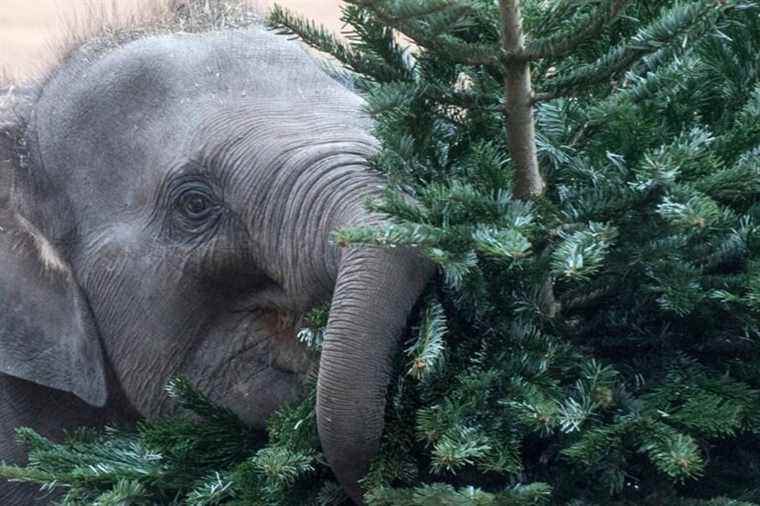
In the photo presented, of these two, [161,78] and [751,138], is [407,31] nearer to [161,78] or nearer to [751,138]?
[751,138]

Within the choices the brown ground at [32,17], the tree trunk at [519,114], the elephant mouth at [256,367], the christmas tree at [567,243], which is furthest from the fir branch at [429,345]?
the brown ground at [32,17]

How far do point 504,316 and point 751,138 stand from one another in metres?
0.46

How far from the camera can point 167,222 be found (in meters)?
3.29

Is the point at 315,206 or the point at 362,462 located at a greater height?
the point at 315,206

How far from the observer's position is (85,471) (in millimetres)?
2627

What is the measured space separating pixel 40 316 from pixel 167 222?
478 millimetres

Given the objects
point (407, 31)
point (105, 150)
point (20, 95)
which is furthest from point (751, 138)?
point (20, 95)

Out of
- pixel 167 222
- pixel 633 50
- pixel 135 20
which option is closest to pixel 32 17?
pixel 135 20

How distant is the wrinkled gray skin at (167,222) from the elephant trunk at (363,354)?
29 centimetres

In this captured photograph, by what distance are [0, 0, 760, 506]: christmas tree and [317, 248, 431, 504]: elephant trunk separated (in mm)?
36

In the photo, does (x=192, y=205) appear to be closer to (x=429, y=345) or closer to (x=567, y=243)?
(x=429, y=345)

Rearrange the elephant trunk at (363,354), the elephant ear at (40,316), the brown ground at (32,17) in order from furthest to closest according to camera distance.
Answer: the brown ground at (32,17), the elephant ear at (40,316), the elephant trunk at (363,354)

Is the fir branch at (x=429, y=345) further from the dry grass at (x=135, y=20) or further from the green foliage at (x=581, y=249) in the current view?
the dry grass at (x=135, y=20)

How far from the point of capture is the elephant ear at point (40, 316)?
3471 millimetres
